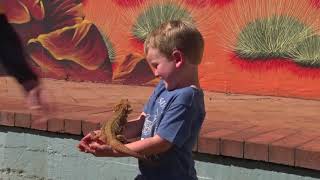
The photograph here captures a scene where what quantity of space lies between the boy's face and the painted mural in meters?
4.76

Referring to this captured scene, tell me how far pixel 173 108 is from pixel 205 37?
518 cm

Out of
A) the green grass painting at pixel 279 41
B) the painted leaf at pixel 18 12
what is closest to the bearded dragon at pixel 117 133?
the green grass painting at pixel 279 41

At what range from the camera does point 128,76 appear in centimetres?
869

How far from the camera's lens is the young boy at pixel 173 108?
2988 mm

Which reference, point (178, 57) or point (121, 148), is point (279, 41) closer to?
point (178, 57)

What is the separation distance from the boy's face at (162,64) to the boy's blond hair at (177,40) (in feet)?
0.07

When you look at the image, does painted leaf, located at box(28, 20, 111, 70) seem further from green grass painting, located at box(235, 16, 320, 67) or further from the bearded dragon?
the bearded dragon

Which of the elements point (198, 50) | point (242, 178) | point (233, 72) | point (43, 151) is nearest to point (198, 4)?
point (233, 72)

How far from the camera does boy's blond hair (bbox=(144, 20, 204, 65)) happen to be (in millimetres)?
2973

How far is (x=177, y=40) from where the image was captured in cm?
297

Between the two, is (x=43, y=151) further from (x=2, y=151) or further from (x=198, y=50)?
(x=198, y=50)

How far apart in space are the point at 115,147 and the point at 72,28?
6.24 m

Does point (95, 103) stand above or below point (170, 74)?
below

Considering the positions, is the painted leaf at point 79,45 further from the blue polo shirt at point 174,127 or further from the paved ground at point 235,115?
the blue polo shirt at point 174,127
